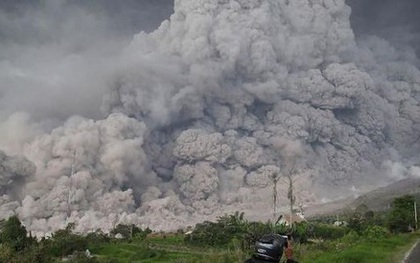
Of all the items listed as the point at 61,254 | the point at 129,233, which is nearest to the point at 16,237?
the point at 61,254

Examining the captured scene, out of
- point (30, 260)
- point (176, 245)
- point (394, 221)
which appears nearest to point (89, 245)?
point (176, 245)

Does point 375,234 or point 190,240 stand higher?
point 190,240

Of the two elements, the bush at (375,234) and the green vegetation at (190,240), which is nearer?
the bush at (375,234)

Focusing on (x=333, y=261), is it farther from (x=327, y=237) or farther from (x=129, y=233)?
(x=129, y=233)

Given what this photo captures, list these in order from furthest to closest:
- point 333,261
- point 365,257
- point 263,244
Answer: point 365,257
point 333,261
point 263,244

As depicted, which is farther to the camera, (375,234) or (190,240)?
(190,240)

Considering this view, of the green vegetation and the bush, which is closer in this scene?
the bush

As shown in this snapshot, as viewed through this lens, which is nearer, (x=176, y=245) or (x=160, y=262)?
(x=160, y=262)

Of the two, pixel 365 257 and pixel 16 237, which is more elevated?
pixel 16 237

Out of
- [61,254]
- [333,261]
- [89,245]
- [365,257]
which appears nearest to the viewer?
[333,261]

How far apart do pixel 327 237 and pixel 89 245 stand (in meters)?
26.8

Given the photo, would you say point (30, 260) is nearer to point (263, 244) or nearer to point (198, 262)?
point (198, 262)

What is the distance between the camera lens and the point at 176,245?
58438mm

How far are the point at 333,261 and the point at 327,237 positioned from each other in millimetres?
42753
